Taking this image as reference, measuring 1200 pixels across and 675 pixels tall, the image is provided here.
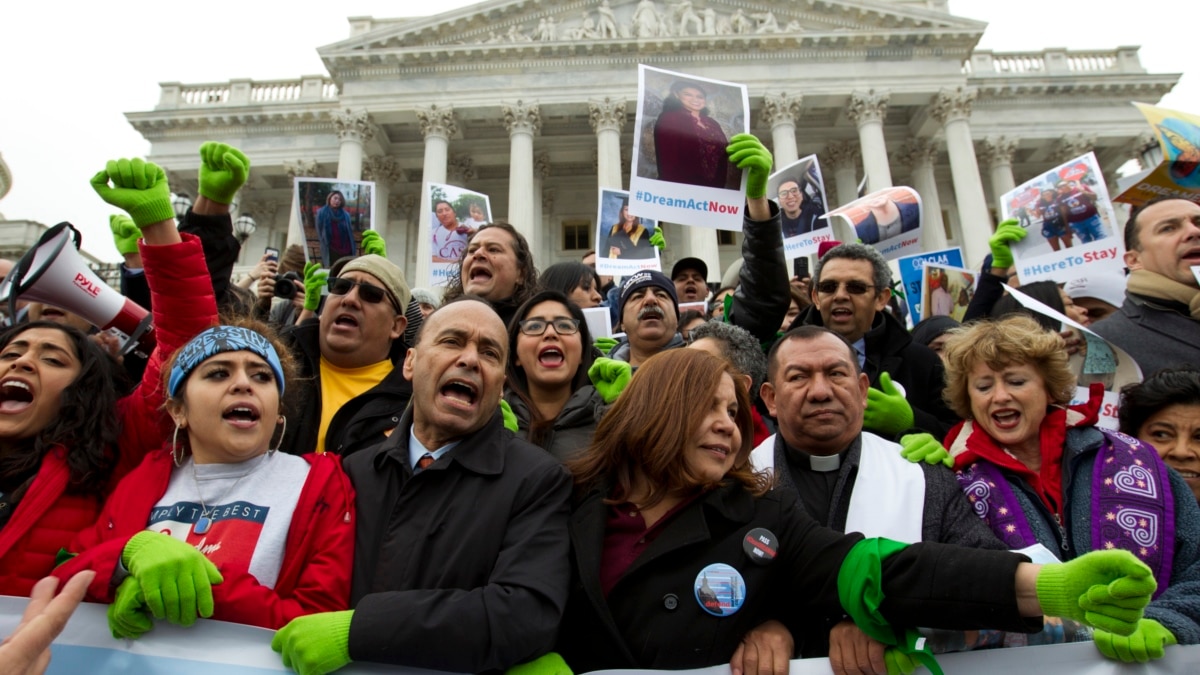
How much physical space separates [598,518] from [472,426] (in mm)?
673

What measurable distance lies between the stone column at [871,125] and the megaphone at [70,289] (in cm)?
2644

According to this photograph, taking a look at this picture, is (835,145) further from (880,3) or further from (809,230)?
(809,230)

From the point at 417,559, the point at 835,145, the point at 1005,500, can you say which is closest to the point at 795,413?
the point at 1005,500

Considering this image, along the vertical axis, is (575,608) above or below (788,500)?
below

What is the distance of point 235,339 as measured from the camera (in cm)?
308

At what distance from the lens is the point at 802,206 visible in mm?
9055

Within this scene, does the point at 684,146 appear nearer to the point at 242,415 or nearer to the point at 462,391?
the point at 462,391

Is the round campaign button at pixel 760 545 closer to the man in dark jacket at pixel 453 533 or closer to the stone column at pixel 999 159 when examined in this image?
the man in dark jacket at pixel 453 533

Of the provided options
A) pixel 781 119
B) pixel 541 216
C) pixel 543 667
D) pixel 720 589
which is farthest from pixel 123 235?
pixel 541 216

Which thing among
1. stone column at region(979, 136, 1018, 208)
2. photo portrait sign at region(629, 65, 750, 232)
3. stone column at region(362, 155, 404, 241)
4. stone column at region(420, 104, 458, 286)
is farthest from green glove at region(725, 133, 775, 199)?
stone column at region(979, 136, 1018, 208)

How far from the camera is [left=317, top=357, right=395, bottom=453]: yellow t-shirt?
4094 mm

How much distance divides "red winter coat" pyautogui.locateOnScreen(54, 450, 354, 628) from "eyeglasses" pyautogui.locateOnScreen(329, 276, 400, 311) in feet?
4.92

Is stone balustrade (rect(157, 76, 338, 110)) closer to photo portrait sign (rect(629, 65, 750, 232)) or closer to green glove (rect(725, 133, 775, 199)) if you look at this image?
photo portrait sign (rect(629, 65, 750, 232))

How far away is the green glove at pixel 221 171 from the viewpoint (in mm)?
3809
